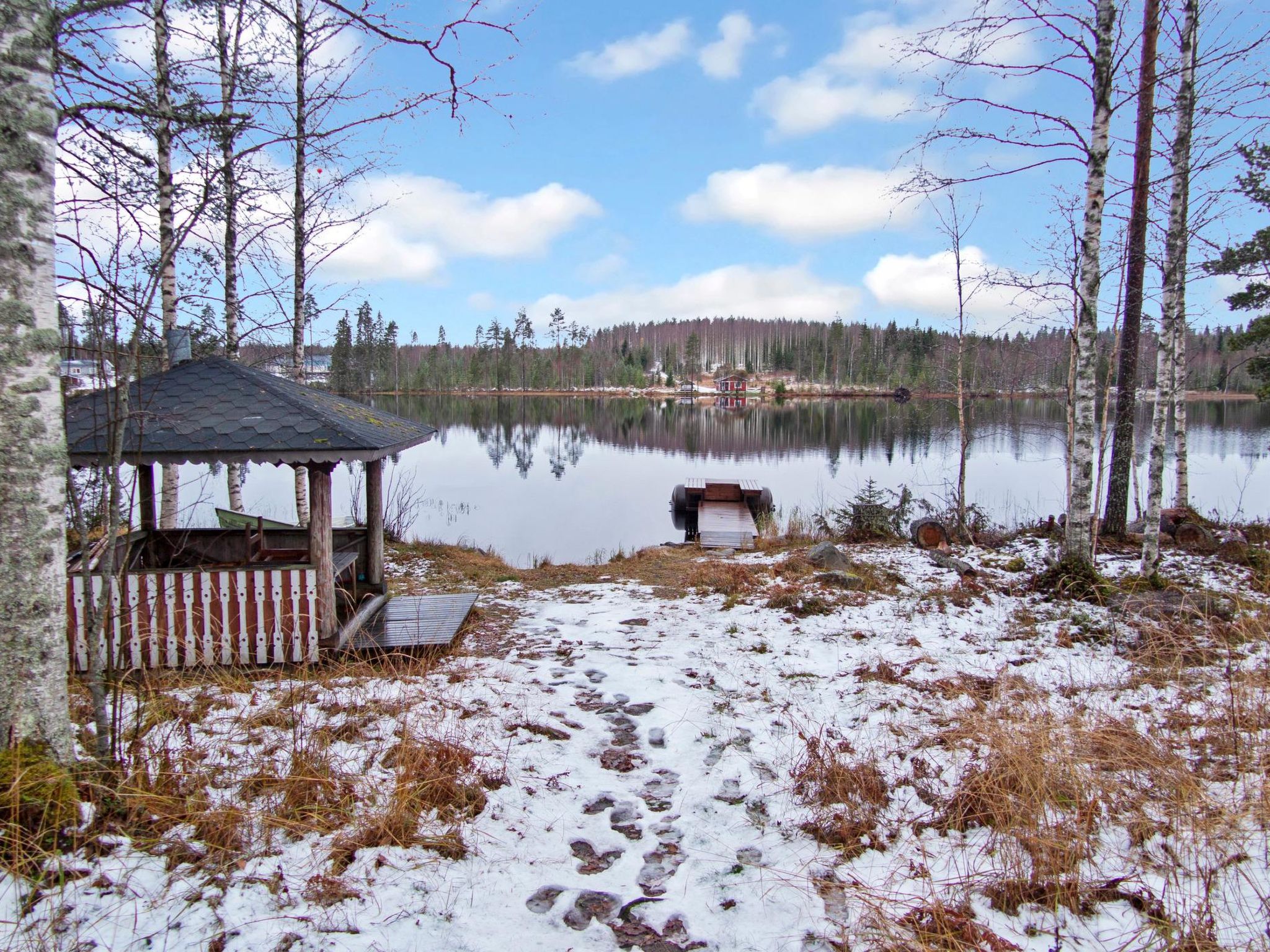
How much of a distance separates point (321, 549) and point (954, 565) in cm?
696

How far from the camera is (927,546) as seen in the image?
1048 centimetres

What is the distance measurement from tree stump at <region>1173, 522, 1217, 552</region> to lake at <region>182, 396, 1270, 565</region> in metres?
3.24

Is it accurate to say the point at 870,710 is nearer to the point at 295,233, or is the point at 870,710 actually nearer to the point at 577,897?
the point at 577,897

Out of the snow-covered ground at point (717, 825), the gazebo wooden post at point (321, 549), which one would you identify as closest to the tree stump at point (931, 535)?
the snow-covered ground at point (717, 825)

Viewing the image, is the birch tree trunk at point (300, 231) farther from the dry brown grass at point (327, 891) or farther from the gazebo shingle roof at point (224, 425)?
the dry brown grass at point (327, 891)

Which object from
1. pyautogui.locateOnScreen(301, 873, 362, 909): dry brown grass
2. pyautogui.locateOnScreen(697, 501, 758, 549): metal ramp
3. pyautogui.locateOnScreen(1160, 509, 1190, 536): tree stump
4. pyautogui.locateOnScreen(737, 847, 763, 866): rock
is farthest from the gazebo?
pyautogui.locateOnScreen(1160, 509, 1190, 536): tree stump

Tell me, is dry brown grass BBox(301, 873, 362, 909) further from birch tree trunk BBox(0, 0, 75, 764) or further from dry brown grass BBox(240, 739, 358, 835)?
birch tree trunk BBox(0, 0, 75, 764)

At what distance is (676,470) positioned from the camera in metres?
26.7

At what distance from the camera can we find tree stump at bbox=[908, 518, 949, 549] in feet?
34.5

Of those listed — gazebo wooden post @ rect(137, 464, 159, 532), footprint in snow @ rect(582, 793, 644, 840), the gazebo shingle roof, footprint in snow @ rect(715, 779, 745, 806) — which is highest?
the gazebo shingle roof

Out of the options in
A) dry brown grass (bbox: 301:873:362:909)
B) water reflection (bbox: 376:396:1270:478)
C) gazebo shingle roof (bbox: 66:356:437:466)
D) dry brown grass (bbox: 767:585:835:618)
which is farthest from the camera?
water reflection (bbox: 376:396:1270:478)

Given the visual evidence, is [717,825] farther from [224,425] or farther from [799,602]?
[224,425]

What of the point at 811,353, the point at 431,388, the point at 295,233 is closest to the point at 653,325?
the point at 811,353

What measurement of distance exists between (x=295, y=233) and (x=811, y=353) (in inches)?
4046
